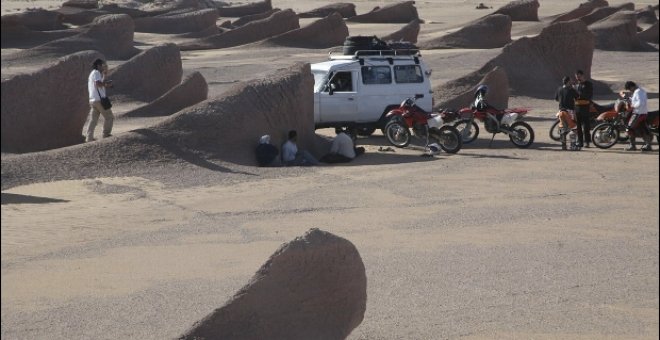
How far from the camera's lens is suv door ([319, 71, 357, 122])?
22.7 m

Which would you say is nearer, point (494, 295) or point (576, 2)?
point (494, 295)

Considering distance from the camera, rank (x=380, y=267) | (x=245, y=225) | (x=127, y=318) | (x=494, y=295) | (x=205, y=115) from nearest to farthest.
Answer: (x=127, y=318) → (x=494, y=295) → (x=380, y=267) → (x=245, y=225) → (x=205, y=115)

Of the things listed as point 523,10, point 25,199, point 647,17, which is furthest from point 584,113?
point 523,10

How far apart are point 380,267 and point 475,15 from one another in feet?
163

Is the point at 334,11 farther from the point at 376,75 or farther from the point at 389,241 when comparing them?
the point at 389,241

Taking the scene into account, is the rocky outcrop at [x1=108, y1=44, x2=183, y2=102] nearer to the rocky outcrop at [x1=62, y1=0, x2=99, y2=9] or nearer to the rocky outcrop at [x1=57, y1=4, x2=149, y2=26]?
the rocky outcrop at [x1=57, y1=4, x2=149, y2=26]

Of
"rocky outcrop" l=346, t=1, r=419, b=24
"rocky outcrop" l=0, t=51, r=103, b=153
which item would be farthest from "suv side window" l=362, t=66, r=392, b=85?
"rocky outcrop" l=346, t=1, r=419, b=24

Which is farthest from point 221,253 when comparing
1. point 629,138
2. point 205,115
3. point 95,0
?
point 95,0

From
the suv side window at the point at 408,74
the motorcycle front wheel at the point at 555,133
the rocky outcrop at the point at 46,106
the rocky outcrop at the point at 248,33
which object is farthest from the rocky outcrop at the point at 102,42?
the motorcycle front wheel at the point at 555,133

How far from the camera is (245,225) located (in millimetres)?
14812

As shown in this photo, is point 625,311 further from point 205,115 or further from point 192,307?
point 205,115

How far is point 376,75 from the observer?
2308 centimetres

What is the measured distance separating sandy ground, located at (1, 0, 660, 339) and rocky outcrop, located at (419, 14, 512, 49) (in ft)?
76.3

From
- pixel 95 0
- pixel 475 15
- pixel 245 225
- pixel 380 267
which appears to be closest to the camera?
pixel 380 267
